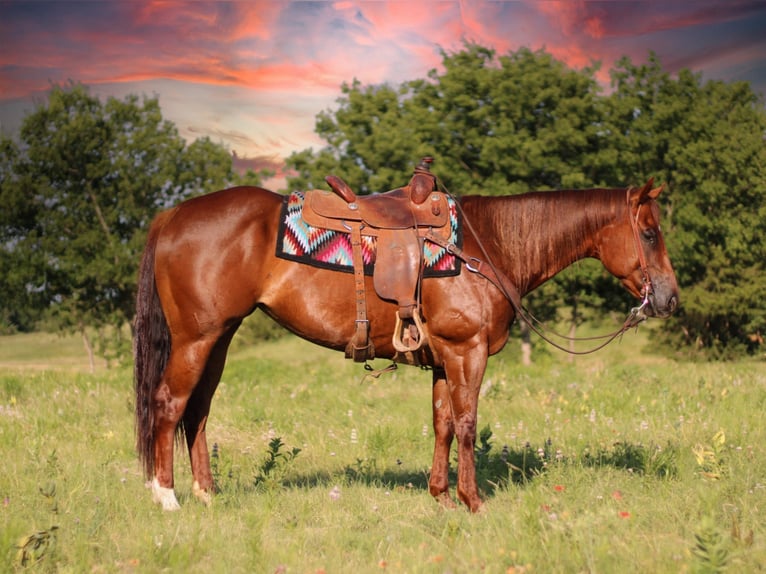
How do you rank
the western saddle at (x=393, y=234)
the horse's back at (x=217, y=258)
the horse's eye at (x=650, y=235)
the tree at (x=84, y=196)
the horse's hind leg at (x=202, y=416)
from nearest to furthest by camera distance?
1. the western saddle at (x=393, y=234)
2. the horse's back at (x=217, y=258)
3. the horse's eye at (x=650, y=235)
4. the horse's hind leg at (x=202, y=416)
5. the tree at (x=84, y=196)

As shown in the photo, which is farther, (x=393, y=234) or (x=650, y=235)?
(x=650, y=235)

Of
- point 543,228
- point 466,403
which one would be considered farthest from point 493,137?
point 466,403

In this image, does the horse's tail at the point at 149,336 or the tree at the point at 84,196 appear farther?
the tree at the point at 84,196

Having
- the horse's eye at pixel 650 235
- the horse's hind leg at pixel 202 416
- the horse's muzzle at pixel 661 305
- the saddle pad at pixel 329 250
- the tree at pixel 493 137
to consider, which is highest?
the tree at pixel 493 137

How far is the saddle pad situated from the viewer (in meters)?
5.55

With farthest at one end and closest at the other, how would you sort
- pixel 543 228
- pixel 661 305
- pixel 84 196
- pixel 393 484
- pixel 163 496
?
pixel 84 196 < pixel 393 484 < pixel 543 228 < pixel 661 305 < pixel 163 496

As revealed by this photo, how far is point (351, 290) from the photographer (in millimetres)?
5574

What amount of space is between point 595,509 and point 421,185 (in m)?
2.60

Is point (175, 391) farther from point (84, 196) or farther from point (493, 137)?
point (84, 196)

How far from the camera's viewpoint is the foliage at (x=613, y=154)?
1137 inches

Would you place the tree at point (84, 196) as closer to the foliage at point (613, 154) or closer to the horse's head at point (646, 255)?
the foliage at point (613, 154)

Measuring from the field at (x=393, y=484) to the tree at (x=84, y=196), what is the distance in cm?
2221

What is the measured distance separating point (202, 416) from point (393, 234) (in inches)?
83.1

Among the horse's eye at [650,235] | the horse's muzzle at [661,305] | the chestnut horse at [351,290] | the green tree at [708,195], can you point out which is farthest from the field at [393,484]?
the green tree at [708,195]
